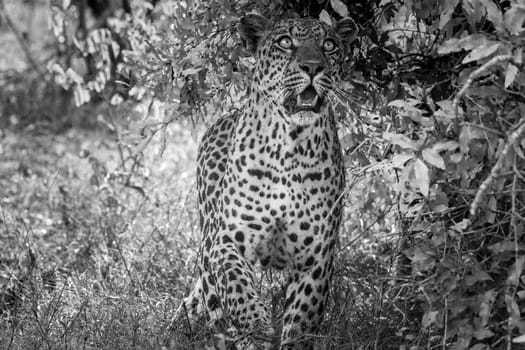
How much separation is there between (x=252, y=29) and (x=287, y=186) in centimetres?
81

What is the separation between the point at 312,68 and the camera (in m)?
4.72

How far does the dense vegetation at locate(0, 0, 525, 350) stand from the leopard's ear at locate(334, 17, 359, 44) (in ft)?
0.52

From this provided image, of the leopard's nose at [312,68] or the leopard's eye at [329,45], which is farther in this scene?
the leopard's eye at [329,45]

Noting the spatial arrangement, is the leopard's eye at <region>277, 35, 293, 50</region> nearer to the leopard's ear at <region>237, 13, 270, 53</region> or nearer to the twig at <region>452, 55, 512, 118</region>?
the leopard's ear at <region>237, 13, 270, 53</region>

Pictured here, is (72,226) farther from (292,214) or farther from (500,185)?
(500,185)

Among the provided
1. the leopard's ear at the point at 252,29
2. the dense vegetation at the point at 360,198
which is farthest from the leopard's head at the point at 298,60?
the dense vegetation at the point at 360,198

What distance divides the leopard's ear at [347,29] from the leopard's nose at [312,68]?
0.30 m

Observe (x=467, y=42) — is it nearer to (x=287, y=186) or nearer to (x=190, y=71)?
(x=287, y=186)

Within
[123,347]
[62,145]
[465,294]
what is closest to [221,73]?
[123,347]

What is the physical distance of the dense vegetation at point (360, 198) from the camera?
12.5 feet

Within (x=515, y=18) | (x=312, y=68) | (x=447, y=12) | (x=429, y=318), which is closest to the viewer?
(x=515, y=18)

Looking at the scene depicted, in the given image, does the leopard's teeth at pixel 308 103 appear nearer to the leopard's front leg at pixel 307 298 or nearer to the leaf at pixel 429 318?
the leopard's front leg at pixel 307 298

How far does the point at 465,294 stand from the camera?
4223 millimetres

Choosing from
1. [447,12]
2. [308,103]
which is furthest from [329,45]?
[447,12]
